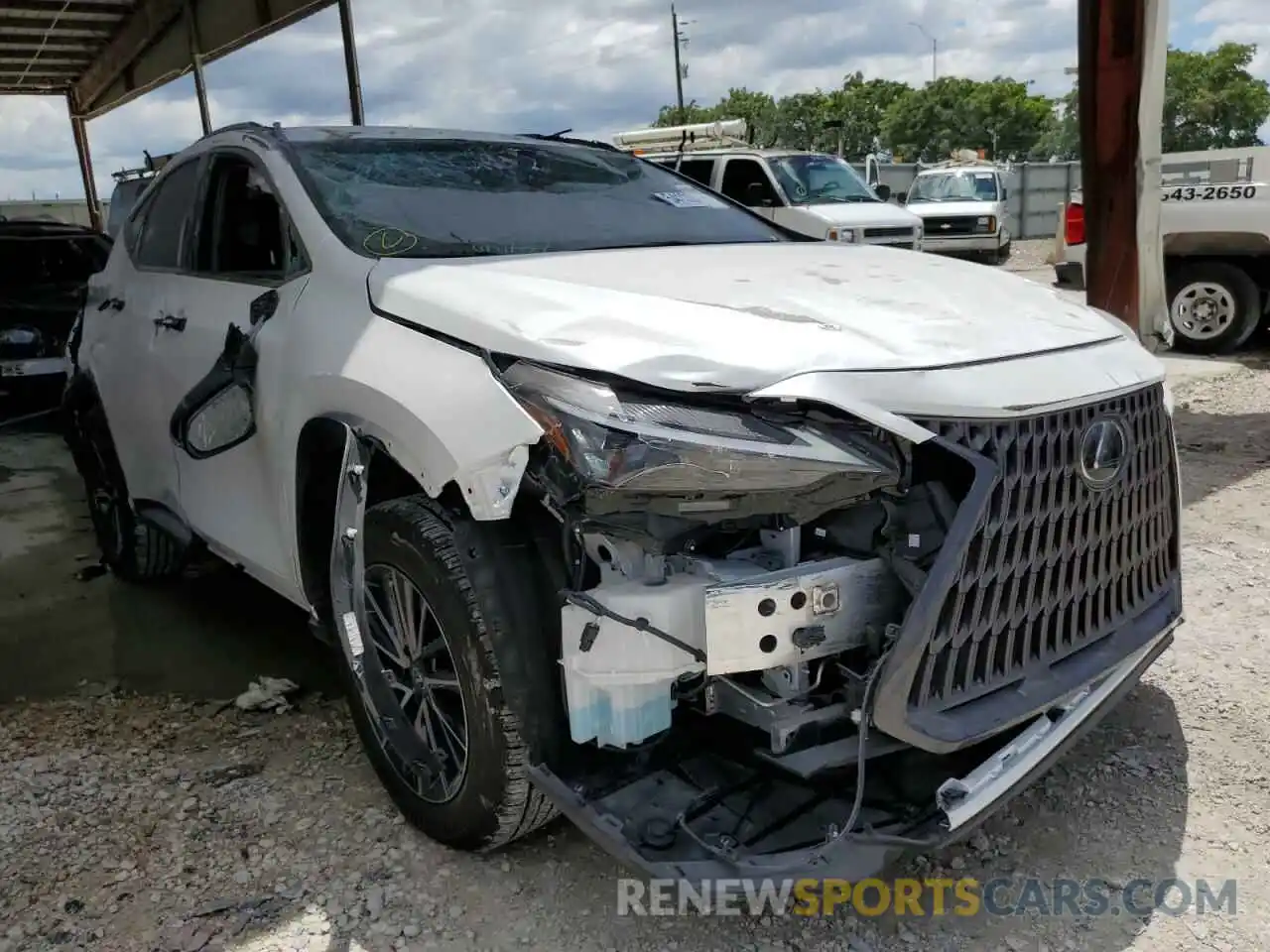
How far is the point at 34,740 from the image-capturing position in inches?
138

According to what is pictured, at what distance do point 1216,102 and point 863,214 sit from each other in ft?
189

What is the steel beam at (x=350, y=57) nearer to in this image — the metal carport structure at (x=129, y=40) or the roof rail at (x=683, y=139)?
the metal carport structure at (x=129, y=40)

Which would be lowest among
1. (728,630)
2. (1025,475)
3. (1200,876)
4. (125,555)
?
(1200,876)

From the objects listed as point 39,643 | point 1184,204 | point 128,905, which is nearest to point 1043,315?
point 128,905

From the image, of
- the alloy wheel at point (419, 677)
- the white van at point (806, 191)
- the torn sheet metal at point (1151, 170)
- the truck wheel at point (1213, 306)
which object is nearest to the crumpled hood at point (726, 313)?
the alloy wheel at point (419, 677)

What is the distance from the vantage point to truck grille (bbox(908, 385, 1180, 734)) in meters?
2.15

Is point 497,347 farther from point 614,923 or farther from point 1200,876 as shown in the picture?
point 1200,876

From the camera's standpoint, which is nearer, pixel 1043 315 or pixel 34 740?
pixel 1043 315

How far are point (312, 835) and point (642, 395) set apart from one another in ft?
5.26

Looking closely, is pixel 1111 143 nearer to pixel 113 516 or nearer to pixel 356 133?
pixel 356 133

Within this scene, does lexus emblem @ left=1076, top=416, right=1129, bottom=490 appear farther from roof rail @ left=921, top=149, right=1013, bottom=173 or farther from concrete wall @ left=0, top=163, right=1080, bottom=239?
concrete wall @ left=0, top=163, right=1080, bottom=239

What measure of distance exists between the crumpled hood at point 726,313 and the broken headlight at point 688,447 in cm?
7

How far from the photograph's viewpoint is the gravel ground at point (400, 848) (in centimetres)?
242

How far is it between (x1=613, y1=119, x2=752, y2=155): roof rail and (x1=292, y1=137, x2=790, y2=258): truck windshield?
12.7 metres
